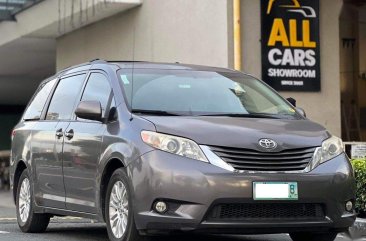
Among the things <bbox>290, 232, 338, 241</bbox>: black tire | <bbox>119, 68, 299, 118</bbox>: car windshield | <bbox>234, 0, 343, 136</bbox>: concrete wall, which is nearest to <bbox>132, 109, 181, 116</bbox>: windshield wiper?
<bbox>119, 68, 299, 118</bbox>: car windshield

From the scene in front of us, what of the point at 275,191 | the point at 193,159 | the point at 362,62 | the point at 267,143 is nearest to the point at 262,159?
the point at 267,143

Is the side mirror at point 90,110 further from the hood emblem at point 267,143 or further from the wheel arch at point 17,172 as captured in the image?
the wheel arch at point 17,172

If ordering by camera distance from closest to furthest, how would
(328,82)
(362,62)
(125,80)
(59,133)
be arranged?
(125,80) → (59,133) → (328,82) → (362,62)

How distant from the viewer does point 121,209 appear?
6.55 metres

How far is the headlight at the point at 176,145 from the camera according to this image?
19.8 ft

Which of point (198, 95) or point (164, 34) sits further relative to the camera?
point (164, 34)

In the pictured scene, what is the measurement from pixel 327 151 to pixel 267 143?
23.9 inches

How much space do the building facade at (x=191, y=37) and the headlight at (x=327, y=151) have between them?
20.4ft

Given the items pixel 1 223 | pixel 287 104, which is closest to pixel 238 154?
pixel 287 104

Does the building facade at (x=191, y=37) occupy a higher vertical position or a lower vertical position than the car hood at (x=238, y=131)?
higher

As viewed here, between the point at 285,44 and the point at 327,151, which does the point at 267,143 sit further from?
the point at 285,44

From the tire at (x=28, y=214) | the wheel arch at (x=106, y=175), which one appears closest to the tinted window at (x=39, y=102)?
the tire at (x=28, y=214)

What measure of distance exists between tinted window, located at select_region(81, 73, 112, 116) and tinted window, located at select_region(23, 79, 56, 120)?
1.31 meters

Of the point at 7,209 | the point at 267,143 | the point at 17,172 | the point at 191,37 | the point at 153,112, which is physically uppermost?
the point at 191,37
